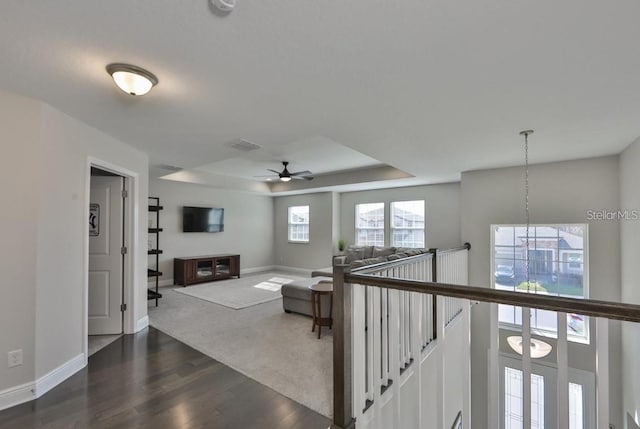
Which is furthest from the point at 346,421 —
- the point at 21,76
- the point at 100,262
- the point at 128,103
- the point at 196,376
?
the point at 100,262

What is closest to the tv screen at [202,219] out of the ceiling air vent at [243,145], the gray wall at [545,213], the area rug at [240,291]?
the area rug at [240,291]

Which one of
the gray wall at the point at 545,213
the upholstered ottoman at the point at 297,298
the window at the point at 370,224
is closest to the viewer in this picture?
the gray wall at the point at 545,213

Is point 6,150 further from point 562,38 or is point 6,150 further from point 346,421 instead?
point 562,38

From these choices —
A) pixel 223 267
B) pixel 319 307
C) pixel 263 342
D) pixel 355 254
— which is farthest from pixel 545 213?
pixel 223 267

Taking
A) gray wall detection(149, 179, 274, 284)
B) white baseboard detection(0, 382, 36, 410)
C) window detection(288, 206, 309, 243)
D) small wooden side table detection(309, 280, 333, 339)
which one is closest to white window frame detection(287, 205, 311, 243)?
window detection(288, 206, 309, 243)

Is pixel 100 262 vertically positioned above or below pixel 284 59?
below

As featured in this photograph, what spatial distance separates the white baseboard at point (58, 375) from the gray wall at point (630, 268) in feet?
19.0

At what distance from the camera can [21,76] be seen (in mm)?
2014

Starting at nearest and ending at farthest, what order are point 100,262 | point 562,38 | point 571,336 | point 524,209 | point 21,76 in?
1. point 562,38
2. point 21,76
3. point 100,262
4. point 571,336
5. point 524,209

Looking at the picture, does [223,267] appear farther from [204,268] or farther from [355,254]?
[355,254]

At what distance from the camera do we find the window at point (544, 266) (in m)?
4.32

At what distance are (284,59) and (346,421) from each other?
2354mm

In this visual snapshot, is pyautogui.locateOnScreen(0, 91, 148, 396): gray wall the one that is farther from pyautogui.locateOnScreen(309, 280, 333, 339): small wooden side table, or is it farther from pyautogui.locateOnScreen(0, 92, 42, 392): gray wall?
pyautogui.locateOnScreen(309, 280, 333, 339): small wooden side table

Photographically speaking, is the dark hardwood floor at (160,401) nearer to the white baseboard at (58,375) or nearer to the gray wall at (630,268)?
the white baseboard at (58,375)
